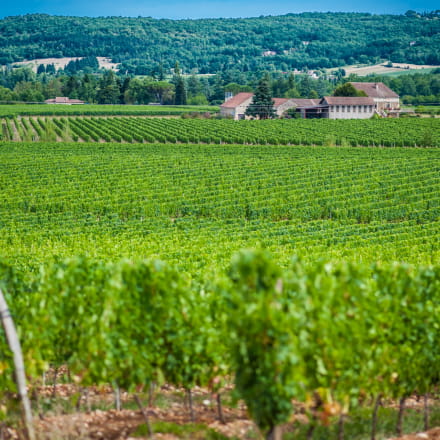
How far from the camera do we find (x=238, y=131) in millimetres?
88125

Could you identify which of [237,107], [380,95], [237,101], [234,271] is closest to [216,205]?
[234,271]

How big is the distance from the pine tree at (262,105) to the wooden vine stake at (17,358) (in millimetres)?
108849

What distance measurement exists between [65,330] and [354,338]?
4.56 metres

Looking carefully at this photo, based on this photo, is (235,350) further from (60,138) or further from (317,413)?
(60,138)

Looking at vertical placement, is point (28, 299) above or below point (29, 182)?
above

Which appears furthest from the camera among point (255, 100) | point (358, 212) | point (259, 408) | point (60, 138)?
point (255, 100)

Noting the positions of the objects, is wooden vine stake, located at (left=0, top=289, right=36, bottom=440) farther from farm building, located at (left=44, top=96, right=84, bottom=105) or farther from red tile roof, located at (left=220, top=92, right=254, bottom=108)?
farm building, located at (left=44, top=96, right=84, bottom=105)

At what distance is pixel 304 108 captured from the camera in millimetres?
118562

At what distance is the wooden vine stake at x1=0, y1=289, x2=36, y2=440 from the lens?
9.44m

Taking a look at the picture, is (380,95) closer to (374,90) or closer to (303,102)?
(374,90)

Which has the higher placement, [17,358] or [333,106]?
[333,106]

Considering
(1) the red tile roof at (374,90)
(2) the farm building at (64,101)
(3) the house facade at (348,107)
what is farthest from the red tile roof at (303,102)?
(2) the farm building at (64,101)

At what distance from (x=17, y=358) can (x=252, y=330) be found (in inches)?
137

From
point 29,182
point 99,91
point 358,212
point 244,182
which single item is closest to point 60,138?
point 29,182
